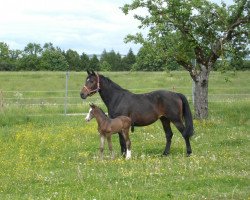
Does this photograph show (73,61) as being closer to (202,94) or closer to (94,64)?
(94,64)

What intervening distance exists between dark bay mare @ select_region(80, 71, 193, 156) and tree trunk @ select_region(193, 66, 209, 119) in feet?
24.4

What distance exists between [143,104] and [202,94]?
26.6 feet

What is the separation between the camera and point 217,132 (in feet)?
57.2

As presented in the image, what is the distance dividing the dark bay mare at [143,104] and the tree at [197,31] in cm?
699

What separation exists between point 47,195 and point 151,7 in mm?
13986

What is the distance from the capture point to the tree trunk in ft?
68.5

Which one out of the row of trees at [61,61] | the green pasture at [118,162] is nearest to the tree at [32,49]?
the row of trees at [61,61]

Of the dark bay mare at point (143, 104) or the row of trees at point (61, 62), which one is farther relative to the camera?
the row of trees at point (61, 62)

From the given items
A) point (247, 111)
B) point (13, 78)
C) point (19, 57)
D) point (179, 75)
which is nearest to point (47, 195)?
point (247, 111)

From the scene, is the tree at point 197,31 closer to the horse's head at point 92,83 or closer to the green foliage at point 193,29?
the green foliage at point 193,29

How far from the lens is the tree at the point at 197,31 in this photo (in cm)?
2017

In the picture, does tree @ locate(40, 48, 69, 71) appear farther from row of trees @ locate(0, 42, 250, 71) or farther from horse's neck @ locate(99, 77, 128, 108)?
horse's neck @ locate(99, 77, 128, 108)

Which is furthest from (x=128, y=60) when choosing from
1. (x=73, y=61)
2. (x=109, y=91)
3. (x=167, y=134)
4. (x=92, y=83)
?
(x=109, y=91)

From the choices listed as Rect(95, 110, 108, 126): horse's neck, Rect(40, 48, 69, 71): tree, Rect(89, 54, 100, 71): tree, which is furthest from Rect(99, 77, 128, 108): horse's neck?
Rect(40, 48, 69, 71): tree
